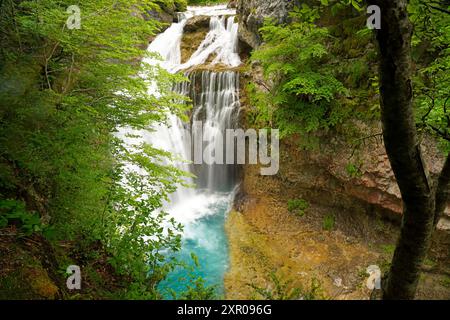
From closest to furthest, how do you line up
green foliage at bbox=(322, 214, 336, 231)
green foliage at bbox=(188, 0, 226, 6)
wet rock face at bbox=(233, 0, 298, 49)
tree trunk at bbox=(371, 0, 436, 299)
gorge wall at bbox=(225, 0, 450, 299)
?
tree trunk at bbox=(371, 0, 436, 299) < gorge wall at bbox=(225, 0, 450, 299) < green foliage at bbox=(322, 214, 336, 231) < wet rock face at bbox=(233, 0, 298, 49) < green foliage at bbox=(188, 0, 226, 6)

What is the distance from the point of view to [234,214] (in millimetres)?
9891

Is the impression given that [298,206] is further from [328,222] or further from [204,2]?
[204,2]

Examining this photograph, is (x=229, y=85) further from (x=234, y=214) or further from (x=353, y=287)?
(x=353, y=287)

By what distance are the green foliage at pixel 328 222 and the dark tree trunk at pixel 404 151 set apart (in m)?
6.12

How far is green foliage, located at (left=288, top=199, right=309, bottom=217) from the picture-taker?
8906 mm

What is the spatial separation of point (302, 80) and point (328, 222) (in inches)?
168

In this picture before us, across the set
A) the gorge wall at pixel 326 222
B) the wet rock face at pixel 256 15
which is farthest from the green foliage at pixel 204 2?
the gorge wall at pixel 326 222

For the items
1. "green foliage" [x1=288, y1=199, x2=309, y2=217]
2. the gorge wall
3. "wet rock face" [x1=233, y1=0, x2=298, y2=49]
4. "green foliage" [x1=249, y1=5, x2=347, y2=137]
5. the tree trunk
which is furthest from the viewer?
"wet rock face" [x1=233, y1=0, x2=298, y2=49]

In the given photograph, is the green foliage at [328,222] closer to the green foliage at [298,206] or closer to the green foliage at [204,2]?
the green foliage at [298,206]

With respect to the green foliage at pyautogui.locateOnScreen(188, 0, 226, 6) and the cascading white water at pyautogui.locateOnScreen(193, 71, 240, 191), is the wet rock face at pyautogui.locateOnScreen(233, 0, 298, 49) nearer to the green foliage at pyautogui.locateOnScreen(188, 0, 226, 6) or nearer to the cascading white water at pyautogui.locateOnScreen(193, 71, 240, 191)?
the cascading white water at pyautogui.locateOnScreen(193, 71, 240, 191)

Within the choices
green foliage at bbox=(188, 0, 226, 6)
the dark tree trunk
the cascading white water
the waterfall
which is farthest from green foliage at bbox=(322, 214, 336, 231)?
green foliage at bbox=(188, 0, 226, 6)

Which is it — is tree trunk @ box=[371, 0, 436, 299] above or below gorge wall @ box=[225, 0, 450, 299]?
above

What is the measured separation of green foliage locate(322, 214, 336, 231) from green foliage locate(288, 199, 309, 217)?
0.67 metres

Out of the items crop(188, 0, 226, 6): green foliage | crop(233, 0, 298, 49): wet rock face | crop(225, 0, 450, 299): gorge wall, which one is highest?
crop(188, 0, 226, 6): green foliage
